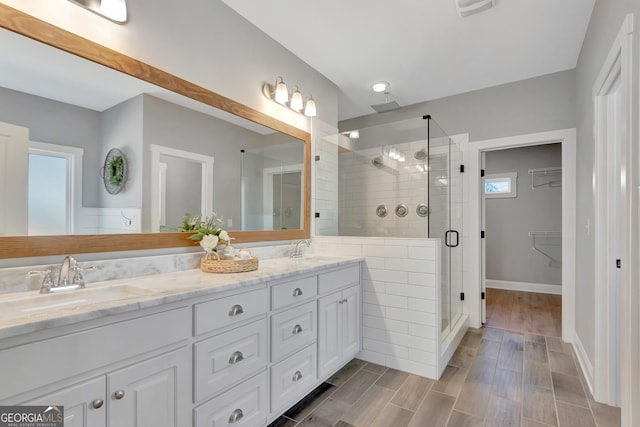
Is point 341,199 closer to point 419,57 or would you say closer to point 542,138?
point 419,57

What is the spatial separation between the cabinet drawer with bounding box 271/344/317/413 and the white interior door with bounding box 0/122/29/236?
1342 mm

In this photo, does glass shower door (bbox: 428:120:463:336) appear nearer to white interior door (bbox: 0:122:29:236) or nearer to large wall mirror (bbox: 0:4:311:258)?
large wall mirror (bbox: 0:4:311:258)

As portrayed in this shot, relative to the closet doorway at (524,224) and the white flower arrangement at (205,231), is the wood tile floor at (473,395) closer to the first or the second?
the white flower arrangement at (205,231)

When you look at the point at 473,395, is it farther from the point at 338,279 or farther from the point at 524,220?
the point at 524,220

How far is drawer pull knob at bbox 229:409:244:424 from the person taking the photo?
1.45 meters

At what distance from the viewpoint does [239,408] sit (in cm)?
149

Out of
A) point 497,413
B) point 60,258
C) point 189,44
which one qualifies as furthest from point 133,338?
point 497,413

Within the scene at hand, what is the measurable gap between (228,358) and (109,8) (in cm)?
180

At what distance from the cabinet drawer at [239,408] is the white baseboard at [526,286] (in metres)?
5.00

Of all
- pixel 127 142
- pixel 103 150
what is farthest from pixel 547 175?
pixel 103 150

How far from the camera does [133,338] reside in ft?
3.62

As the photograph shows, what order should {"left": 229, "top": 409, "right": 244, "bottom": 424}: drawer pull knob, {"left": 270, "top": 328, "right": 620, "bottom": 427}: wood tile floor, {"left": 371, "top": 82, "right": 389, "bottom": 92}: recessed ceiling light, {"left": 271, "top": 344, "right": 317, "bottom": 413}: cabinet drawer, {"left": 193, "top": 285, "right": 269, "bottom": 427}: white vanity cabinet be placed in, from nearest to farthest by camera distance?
{"left": 193, "top": 285, "right": 269, "bottom": 427}: white vanity cabinet
{"left": 229, "top": 409, "right": 244, "bottom": 424}: drawer pull knob
{"left": 271, "top": 344, "right": 317, "bottom": 413}: cabinet drawer
{"left": 270, "top": 328, "right": 620, "bottom": 427}: wood tile floor
{"left": 371, "top": 82, "right": 389, "bottom": 92}: recessed ceiling light

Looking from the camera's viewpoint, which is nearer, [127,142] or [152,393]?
[152,393]

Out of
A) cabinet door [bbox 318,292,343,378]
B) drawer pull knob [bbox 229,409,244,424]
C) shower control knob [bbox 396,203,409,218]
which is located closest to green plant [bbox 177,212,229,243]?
cabinet door [bbox 318,292,343,378]
